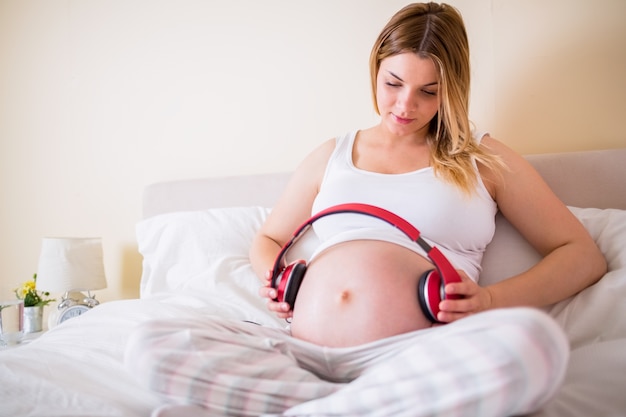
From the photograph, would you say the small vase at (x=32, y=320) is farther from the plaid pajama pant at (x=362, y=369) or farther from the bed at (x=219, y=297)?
the plaid pajama pant at (x=362, y=369)

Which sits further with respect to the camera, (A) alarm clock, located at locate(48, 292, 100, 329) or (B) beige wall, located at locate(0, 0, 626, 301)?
(A) alarm clock, located at locate(48, 292, 100, 329)

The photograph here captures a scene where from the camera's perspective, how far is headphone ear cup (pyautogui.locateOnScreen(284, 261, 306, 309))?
35.9 inches

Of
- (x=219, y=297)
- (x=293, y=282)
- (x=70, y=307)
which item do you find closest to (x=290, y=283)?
(x=293, y=282)

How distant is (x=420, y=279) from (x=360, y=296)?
0.10m

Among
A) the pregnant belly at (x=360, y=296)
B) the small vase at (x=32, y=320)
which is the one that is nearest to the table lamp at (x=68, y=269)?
the small vase at (x=32, y=320)

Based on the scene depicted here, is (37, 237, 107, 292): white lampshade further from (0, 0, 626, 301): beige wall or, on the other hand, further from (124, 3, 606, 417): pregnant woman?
(124, 3, 606, 417): pregnant woman

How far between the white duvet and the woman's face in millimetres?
323

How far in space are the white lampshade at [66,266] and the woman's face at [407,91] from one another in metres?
1.23

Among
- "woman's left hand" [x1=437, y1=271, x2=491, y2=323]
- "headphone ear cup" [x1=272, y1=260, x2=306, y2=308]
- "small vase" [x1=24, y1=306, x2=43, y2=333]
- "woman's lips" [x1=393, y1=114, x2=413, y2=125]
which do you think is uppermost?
"woman's lips" [x1=393, y1=114, x2=413, y2=125]

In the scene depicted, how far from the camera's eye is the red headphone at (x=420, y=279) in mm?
755

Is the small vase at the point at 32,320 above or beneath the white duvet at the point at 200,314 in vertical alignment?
beneath

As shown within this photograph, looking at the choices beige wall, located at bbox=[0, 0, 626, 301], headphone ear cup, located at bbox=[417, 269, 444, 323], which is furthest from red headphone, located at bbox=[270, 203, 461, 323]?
beige wall, located at bbox=[0, 0, 626, 301]

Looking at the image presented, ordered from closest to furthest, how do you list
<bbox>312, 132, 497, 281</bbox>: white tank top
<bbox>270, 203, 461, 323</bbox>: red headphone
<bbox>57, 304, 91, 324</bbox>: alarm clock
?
1. <bbox>270, 203, 461, 323</bbox>: red headphone
2. <bbox>312, 132, 497, 281</bbox>: white tank top
3. <bbox>57, 304, 91, 324</bbox>: alarm clock

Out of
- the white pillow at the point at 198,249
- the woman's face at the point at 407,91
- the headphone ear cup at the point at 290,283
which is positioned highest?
the woman's face at the point at 407,91
